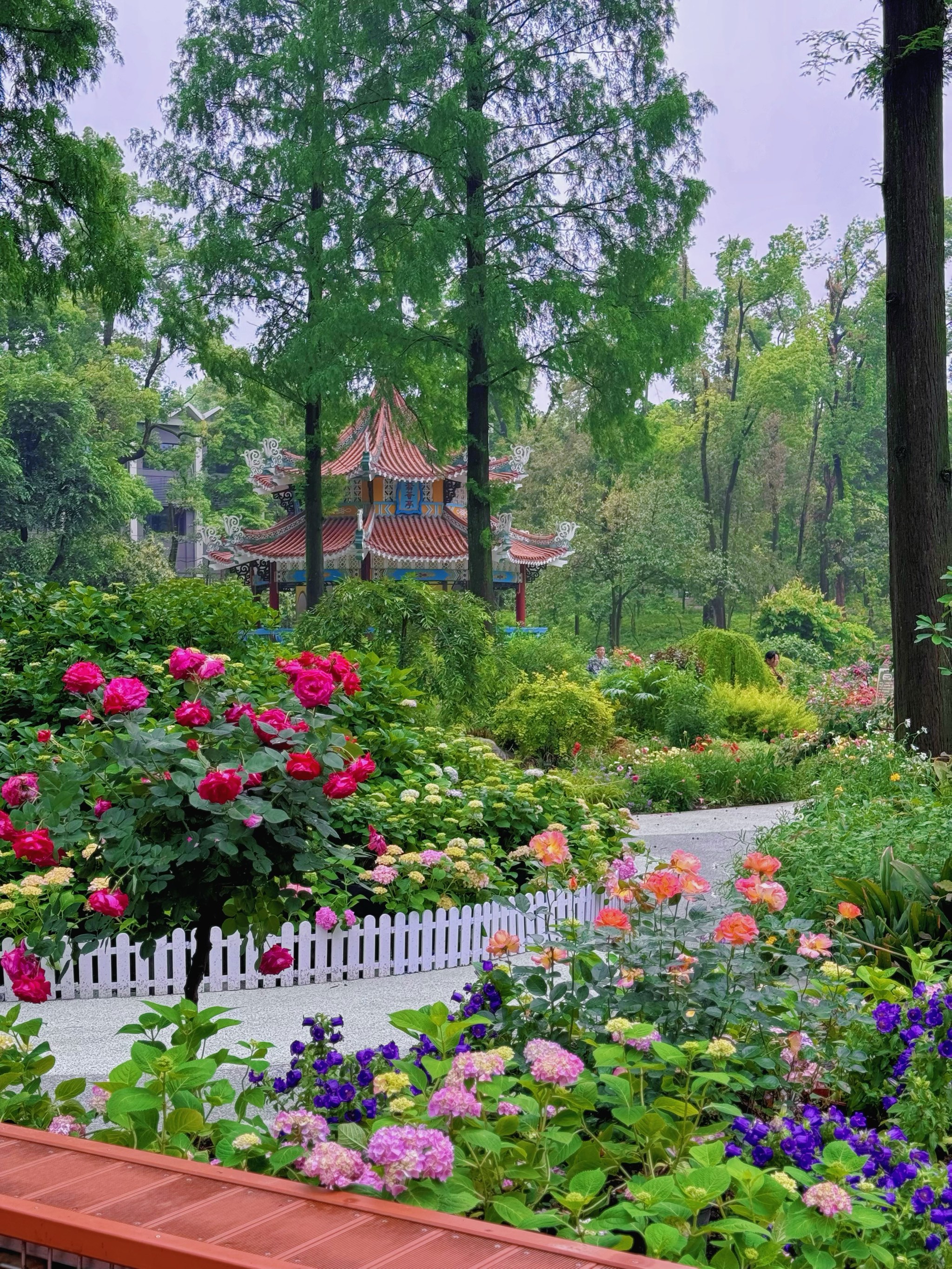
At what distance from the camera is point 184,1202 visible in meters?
1.57

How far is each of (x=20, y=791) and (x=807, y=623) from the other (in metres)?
26.4

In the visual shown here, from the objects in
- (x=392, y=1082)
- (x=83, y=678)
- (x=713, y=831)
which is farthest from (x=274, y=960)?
(x=713, y=831)

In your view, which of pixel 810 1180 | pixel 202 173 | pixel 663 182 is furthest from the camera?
pixel 202 173

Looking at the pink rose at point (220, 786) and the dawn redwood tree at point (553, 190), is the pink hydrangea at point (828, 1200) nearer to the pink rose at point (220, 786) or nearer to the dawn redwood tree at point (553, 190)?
the pink rose at point (220, 786)

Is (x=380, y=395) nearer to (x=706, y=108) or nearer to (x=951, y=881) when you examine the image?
(x=706, y=108)

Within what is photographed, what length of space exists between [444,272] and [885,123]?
837 centimetres

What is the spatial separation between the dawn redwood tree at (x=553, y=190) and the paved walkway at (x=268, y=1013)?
35.4 ft

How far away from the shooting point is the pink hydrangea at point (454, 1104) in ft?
6.00

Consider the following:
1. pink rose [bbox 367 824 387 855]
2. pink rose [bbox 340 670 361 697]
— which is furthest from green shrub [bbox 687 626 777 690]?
pink rose [bbox 340 670 361 697]

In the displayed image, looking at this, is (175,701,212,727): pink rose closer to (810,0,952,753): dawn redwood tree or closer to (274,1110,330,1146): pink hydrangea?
(274,1110,330,1146): pink hydrangea

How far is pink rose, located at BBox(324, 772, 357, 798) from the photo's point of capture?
2865 mm

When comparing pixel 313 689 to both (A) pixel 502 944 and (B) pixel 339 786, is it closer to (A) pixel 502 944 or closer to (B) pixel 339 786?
(B) pixel 339 786

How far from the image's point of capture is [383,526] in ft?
86.6

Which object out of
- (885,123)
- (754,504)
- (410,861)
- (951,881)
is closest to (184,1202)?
(951,881)
